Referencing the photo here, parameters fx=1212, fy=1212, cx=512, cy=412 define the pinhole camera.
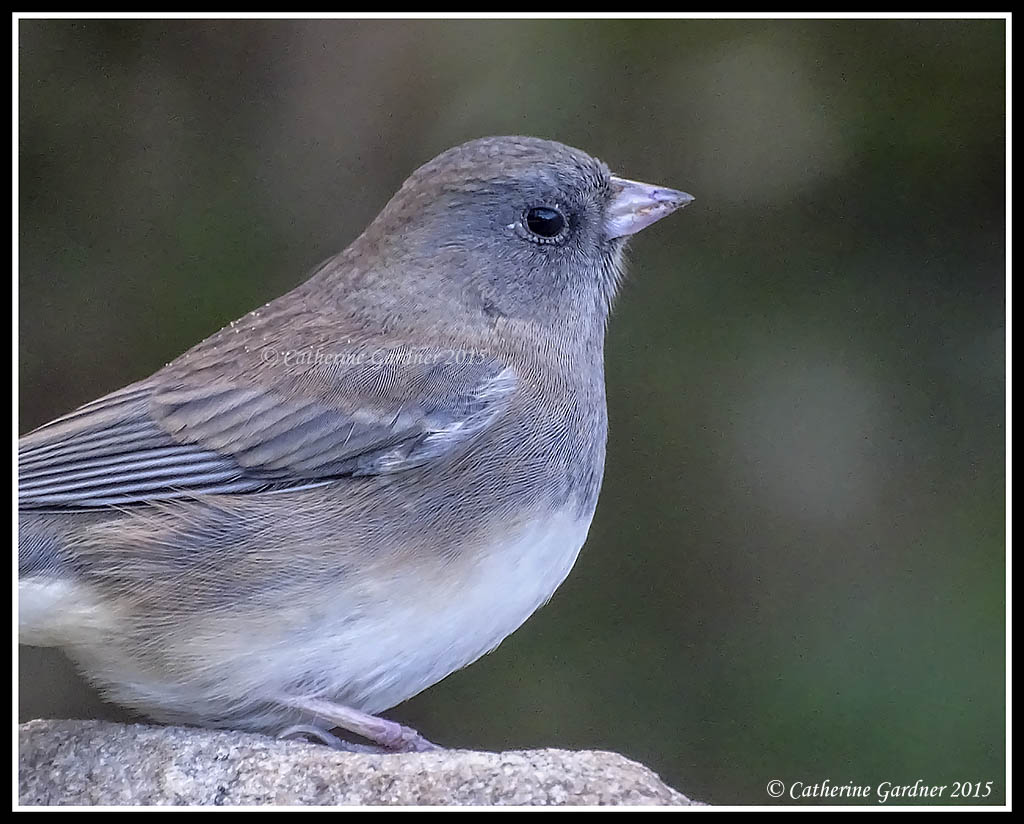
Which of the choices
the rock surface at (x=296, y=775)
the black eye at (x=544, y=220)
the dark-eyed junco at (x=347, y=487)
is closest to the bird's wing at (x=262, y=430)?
the dark-eyed junco at (x=347, y=487)

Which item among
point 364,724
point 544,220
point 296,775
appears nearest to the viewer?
point 296,775

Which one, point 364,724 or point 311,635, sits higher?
point 311,635

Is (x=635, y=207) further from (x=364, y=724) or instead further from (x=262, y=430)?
(x=364, y=724)

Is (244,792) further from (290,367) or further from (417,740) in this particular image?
(290,367)

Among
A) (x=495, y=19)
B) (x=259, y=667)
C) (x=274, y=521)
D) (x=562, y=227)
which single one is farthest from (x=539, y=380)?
(x=495, y=19)

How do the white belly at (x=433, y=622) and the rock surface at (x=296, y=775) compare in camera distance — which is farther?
the white belly at (x=433, y=622)

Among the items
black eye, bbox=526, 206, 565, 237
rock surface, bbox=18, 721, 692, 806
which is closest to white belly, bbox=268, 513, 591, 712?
rock surface, bbox=18, 721, 692, 806

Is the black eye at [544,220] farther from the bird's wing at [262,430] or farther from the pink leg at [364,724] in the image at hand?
the pink leg at [364,724]

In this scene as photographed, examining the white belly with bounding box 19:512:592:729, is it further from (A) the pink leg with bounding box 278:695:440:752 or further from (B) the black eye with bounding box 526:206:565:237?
(B) the black eye with bounding box 526:206:565:237

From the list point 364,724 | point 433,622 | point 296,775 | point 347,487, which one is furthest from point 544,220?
point 296,775
